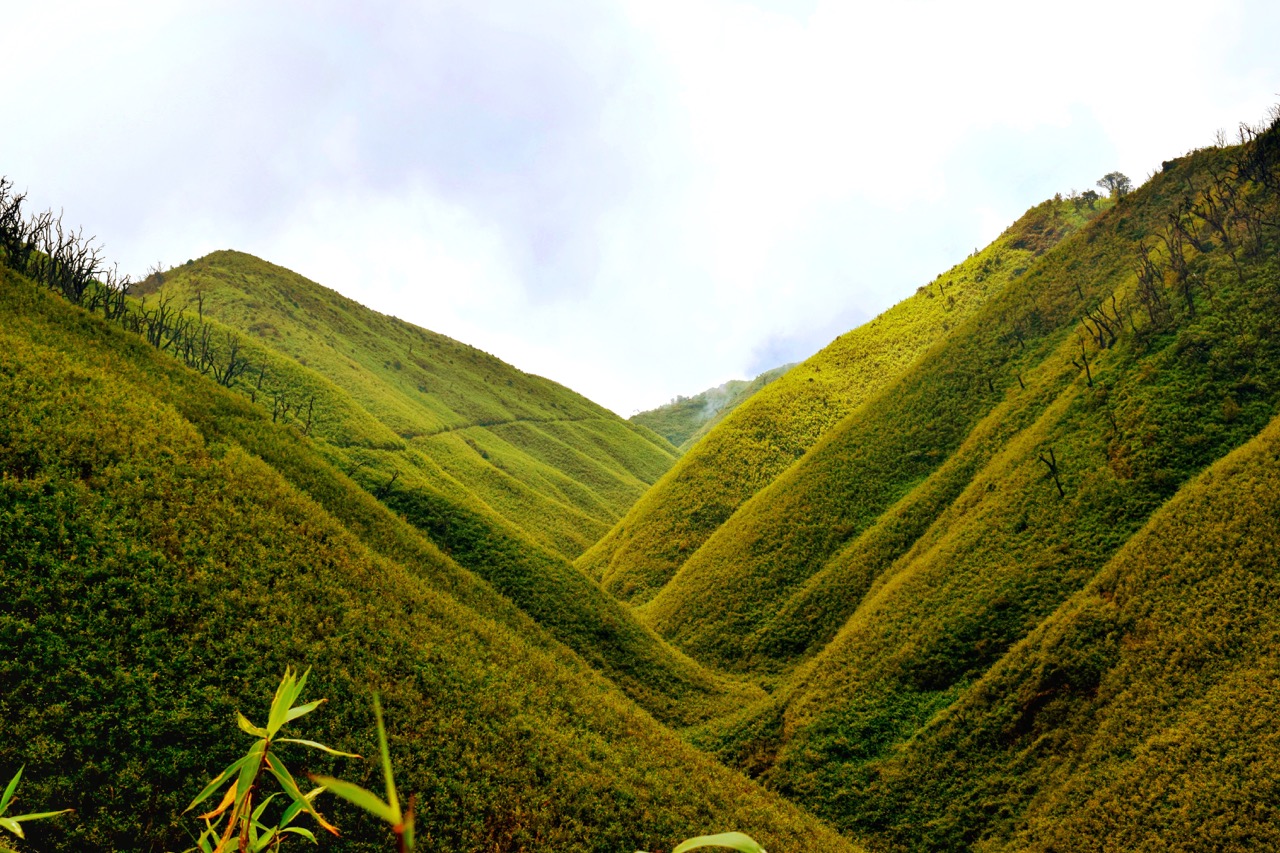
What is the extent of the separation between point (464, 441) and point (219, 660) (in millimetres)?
72621

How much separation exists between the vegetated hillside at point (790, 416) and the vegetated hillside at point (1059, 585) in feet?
28.8

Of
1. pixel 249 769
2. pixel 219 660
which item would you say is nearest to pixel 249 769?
pixel 249 769

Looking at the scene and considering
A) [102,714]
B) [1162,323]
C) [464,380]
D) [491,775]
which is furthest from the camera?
[464,380]

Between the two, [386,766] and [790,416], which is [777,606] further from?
[386,766]

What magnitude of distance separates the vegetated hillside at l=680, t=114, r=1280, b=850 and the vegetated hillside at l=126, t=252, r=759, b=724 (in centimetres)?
561

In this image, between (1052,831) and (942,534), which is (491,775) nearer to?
(1052,831)

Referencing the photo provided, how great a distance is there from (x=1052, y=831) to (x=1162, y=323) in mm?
22961

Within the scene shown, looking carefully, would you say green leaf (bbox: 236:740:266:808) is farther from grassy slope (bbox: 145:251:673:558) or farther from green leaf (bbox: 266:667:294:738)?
grassy slope (bbox: 145:251:673:558)

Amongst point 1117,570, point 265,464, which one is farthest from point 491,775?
point 1117,570

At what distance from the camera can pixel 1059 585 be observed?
23.0 metres

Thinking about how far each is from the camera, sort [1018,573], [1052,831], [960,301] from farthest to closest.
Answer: [960,301] < [1018,573] < [1052,831]

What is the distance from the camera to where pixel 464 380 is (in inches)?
4562

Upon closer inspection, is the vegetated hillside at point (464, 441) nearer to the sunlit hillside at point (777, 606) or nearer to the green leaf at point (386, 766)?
the sunlit hillside at point (777, 606)

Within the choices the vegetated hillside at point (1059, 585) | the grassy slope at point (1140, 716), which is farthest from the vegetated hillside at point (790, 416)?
the grassy slope at point (1140, 716)
